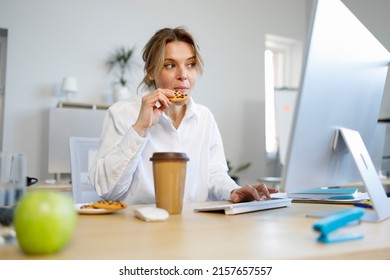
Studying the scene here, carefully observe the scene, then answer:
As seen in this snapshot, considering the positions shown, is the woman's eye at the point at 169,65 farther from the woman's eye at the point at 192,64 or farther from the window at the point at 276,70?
the window at the point at 276,70

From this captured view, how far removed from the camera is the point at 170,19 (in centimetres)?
439

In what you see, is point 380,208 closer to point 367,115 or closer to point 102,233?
point 367,115

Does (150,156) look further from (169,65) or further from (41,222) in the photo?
(41,222)

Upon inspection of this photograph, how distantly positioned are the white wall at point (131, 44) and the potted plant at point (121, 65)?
8cm

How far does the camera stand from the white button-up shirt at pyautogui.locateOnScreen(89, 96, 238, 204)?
110cm

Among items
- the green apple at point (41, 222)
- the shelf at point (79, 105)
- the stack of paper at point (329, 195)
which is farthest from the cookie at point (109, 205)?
the shelf at point (79, 105)

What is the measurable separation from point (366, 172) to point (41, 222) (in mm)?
684

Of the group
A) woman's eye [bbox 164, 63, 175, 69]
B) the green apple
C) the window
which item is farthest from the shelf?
the green apple

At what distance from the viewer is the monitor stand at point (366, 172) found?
0.79m

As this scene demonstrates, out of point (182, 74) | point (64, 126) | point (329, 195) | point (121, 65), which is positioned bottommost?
point (329, 195)

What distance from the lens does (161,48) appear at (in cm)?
133

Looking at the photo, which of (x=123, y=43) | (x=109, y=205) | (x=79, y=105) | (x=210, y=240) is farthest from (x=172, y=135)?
(x=123, y=43)

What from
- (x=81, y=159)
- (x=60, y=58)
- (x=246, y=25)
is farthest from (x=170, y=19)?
(x=81, y=159)

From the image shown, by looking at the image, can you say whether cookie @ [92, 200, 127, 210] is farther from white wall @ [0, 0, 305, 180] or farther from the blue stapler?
white wall @ [0, 0, 305, 180]
